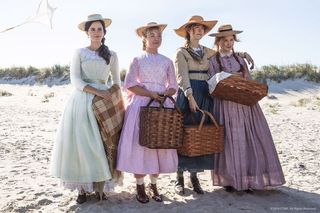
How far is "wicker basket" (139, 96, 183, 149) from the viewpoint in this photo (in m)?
4.87

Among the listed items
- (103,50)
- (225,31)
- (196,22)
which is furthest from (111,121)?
(225,31)

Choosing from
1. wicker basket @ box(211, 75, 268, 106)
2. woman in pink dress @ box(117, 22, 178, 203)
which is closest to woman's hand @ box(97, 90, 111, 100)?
woman in pink dress @ box(117, 22, 178, 203)

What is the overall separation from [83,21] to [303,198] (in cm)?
327

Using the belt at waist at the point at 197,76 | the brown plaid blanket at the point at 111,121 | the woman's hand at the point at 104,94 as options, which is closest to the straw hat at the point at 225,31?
the belt at waist at the point at 197,76

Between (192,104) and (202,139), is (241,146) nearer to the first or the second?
(202,139)

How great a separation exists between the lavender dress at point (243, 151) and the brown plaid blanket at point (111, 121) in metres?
1.22

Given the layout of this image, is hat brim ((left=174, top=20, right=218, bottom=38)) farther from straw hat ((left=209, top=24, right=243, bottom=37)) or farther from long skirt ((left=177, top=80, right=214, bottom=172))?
long skirt ((left=177, top=80, right=214, bottom=172))

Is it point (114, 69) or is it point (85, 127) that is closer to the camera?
point (85, 127)

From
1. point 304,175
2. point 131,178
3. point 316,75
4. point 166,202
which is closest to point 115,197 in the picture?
point 166,202

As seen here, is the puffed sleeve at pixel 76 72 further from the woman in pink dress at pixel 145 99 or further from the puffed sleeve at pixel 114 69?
the woman in pink dress at pixel 145 99

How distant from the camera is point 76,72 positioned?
5.14 meters

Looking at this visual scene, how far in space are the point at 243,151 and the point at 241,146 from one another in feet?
0.21

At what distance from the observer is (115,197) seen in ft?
17.9

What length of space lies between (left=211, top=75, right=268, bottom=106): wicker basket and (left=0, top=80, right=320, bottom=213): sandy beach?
115 cm
